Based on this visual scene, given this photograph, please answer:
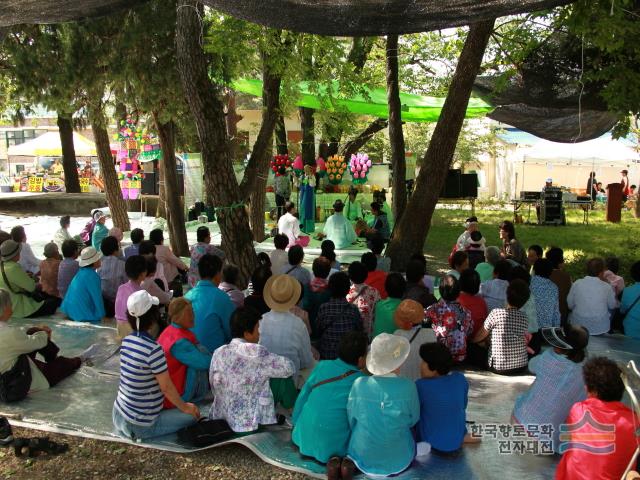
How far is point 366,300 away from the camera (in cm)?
551

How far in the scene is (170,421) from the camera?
416 cm

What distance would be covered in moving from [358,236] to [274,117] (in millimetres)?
4233

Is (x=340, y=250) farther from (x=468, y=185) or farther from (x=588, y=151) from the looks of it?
(x=588, y=151)

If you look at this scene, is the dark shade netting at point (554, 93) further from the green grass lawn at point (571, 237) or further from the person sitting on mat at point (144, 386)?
the person sitting on mat at point (144, 386)

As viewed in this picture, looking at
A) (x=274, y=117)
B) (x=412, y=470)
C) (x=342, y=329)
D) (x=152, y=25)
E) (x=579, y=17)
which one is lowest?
(x=412, y=470)

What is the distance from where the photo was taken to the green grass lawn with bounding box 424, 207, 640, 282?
10.8 metres

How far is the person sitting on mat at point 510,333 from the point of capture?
485 cm

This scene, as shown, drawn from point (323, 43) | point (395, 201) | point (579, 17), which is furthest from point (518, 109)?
point (579, 17)

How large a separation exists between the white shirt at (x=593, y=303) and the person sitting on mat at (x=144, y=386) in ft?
12.8

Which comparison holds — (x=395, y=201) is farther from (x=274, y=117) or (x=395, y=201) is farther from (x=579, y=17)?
(x=579, y=17)

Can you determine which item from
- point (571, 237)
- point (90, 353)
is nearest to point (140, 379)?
point (90, 353)

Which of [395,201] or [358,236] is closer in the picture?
[395,201]

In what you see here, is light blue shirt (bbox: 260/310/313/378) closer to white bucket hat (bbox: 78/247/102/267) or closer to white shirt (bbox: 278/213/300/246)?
white bucket hat (bbox: 78/247/102/267)

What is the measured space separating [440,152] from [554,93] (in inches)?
75.8
